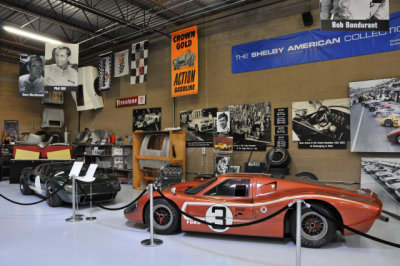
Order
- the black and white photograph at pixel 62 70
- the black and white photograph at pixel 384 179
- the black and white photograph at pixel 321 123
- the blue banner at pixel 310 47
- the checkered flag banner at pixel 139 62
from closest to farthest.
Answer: the black and white photograph at pixel 384 179
the blue banner at pixel 310 47
the black and white photograph at pixel 321 123
the black and white photograph at pixel 62 70
the checkered flag banner at pixel 139 62

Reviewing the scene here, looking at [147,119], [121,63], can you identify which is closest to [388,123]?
[147,119]

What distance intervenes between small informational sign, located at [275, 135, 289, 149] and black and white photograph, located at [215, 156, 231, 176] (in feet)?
4.44

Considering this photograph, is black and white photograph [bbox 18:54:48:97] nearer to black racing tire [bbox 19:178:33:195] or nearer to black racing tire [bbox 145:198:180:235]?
black racing tire [bbox 19:178:33:195]

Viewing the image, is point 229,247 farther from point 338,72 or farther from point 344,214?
point 338,72

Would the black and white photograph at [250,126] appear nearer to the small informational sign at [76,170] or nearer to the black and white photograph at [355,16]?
the black and white photograph at [355,16]

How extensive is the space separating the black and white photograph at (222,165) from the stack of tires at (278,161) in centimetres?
115

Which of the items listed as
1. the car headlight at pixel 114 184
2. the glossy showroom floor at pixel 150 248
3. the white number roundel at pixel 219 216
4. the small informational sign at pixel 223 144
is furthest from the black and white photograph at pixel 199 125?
the white number roundel at pixel 219 216

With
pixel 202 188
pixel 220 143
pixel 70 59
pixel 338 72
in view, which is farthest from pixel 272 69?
pixel 70 59

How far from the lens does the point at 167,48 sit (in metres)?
Result: 9.73

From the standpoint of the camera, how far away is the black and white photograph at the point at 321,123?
6.48m

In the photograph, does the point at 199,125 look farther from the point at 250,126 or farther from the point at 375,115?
the point at 375,115

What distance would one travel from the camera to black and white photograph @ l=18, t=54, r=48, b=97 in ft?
35.4

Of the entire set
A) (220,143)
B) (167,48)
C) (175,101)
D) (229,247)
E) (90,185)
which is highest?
(167,48)

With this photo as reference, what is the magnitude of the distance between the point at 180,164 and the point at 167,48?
4.12m
